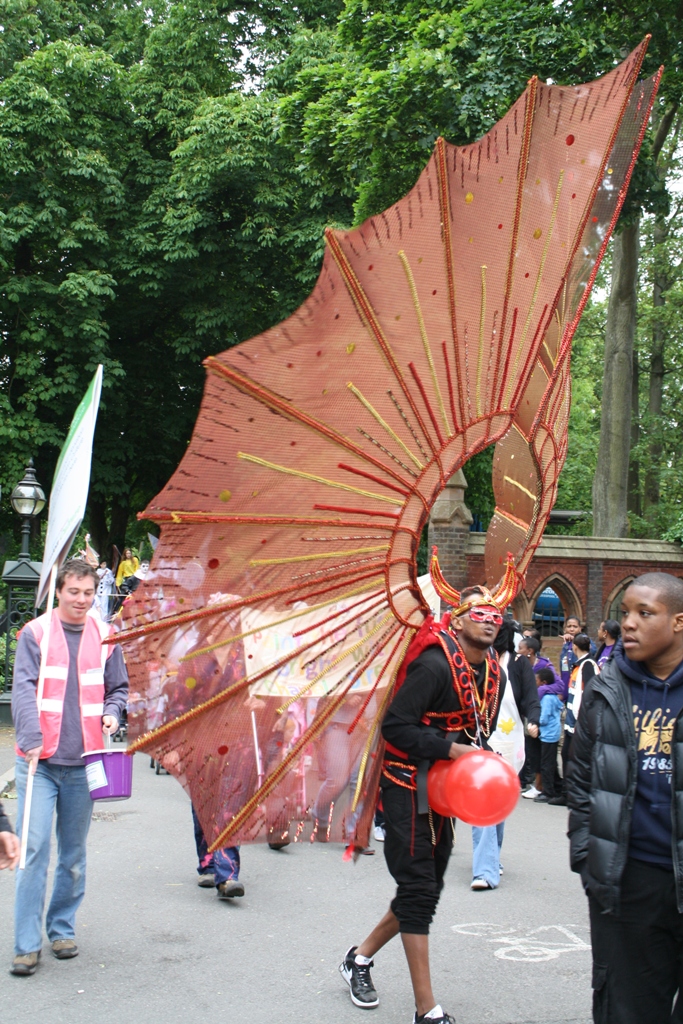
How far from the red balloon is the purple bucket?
1722mm

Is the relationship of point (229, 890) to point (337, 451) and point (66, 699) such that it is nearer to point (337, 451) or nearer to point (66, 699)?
point (66, 699)

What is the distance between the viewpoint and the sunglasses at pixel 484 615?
4172 mm

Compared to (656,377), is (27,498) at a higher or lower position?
lower

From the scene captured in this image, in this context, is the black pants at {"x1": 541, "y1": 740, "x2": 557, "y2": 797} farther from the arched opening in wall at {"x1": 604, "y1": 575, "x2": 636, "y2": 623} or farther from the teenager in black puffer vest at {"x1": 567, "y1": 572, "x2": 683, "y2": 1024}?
the arched opening in wall at {"x1": 604, "y1": 575, "x2": 636, "y2": 623}

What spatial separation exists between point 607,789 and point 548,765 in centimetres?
789

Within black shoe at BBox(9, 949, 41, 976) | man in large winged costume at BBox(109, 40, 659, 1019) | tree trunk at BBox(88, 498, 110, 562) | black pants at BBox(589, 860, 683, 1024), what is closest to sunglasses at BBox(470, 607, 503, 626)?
man in large winged costume at BBox(109, 40, 659, 1019)

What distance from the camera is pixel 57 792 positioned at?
5051 mm

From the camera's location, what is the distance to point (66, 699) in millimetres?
5016

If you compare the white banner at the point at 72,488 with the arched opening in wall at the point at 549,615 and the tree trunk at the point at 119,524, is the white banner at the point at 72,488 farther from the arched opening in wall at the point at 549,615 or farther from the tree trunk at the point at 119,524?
the tree trunk at the point at 119,524

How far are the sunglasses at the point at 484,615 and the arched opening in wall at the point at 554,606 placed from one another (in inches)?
555

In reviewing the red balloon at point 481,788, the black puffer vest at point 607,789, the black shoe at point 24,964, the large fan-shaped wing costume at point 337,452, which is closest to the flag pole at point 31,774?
the black shoe at point 24,964

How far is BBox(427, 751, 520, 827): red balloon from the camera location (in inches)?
148

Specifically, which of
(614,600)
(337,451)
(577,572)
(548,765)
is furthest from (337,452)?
(614,600)

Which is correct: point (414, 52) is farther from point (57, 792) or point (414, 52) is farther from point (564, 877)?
point (57, 792)
